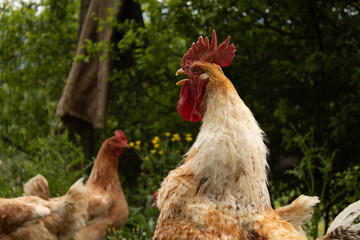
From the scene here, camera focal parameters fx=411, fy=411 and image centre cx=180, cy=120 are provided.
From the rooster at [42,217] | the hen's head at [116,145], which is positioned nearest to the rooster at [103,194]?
the hen's head at [116,145]

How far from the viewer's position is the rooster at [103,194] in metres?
4.67

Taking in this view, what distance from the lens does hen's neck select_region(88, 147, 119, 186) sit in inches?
220

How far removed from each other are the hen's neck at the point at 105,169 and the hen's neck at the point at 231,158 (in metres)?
3.35

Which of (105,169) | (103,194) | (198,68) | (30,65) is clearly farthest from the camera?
(30,65)

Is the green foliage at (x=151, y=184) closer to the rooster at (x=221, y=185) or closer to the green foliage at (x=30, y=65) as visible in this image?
the rooster at (x=221, y=185)

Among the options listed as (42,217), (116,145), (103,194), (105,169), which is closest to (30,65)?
(116,145)

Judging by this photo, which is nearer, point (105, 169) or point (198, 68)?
point (198, 68)

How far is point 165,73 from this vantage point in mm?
5738

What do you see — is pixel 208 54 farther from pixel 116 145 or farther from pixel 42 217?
pixel 116 145

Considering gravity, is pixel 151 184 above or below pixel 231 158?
below

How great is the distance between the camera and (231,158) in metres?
2.32

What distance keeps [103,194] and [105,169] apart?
0.38 metres

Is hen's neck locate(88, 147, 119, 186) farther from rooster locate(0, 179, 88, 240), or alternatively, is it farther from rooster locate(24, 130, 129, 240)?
rooster locate(0, 179, 88, 240)

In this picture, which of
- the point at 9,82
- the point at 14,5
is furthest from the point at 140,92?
the point at 14,5
